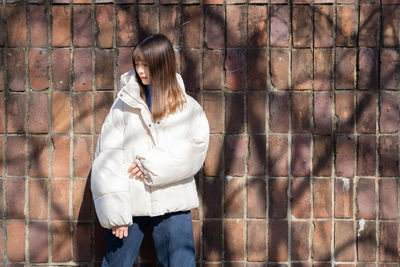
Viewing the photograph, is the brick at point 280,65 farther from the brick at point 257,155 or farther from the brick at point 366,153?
the brick at point 366,153

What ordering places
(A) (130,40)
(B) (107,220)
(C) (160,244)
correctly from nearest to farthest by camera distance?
(B) (107,220) → (C) (160,244) → (A) (130,40)

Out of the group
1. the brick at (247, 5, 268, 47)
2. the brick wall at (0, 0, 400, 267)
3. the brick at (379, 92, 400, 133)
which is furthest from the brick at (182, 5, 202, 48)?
the brick at (379, 92, 400, 133)

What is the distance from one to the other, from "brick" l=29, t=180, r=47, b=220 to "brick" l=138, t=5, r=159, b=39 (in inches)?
51.6

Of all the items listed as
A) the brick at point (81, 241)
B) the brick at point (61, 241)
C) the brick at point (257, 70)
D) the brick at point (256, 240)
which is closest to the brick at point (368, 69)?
the brick at point (257, 70)

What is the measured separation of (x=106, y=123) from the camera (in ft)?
10.6

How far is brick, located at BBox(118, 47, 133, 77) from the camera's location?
375 cm

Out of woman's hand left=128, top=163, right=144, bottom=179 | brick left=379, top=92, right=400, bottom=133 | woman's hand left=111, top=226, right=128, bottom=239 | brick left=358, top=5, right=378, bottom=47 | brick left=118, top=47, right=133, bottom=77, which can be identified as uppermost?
brick left=358, top=5, right=378, bottom=47

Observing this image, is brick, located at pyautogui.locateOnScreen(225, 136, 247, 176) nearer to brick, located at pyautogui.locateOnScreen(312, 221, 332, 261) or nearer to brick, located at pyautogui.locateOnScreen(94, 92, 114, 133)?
brick, located at pyautogui.locateOnScreen(312, 221, 332, 261)

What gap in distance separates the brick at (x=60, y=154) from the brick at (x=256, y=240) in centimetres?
141

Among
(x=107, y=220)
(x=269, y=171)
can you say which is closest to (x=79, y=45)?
(x=107, y=220)

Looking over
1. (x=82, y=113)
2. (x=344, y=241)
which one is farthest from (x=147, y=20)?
(x=344, y=241)

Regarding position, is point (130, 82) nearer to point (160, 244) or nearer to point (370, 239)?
point (160, 244)

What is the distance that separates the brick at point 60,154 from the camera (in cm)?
378

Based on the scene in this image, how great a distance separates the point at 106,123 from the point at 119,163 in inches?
11.3
